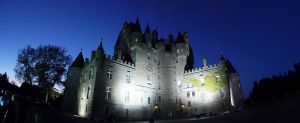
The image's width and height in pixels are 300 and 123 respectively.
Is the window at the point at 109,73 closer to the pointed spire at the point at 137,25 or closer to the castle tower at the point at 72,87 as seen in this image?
the castle tower at the point at 72,87

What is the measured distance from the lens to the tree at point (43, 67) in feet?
109

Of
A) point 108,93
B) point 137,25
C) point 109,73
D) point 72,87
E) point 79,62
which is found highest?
point 137,25

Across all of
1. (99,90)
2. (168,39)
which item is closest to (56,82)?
(99,90)

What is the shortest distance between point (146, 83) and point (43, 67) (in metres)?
18.1

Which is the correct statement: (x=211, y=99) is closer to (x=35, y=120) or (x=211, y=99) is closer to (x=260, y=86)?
(x=260, y=86)

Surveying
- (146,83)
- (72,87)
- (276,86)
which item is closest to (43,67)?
(72,87)

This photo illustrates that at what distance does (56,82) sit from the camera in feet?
118

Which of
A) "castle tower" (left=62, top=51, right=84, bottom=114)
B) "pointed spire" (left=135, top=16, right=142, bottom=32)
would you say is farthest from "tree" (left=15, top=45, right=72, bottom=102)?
"pointed spire" (left=135, top=16, right=142, bottom=32)

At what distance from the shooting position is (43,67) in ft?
110

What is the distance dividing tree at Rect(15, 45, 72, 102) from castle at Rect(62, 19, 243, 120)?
11.5 feet

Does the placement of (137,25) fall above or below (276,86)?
above

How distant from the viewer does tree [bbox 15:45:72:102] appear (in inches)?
1312

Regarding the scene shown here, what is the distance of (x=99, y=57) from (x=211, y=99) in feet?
69.2

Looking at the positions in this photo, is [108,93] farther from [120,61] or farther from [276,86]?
[276,86]
